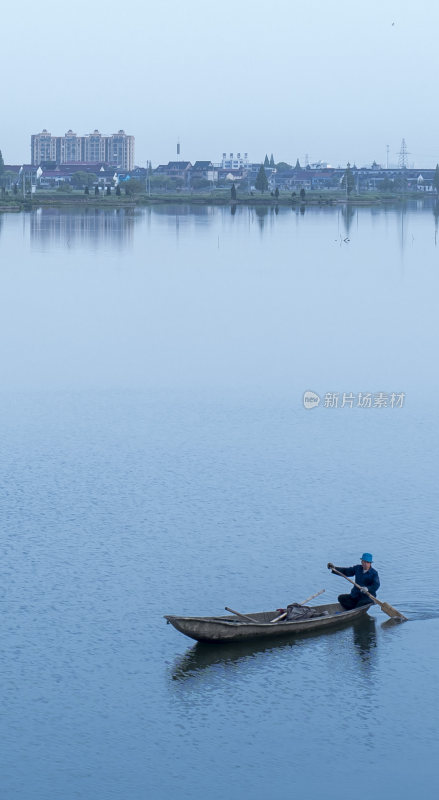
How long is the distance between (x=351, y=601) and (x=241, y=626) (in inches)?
139

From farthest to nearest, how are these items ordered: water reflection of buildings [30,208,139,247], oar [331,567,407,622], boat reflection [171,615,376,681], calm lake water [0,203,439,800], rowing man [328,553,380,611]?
water reflection of buildings [30,208,139,247], rowing man [328,553,380,611], oar [331,567,407,622], boat reflection [171,615,376,681], calm lake water [0,203,439,800]

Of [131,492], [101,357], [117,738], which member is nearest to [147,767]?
[117,738]

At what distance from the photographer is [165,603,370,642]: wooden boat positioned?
86.6 feet

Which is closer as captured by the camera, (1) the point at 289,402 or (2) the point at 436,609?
(2) the point at 436,609

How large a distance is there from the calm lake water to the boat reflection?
7 centimetres

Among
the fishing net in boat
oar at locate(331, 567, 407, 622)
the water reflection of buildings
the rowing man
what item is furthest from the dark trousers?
the water reflection of buildings

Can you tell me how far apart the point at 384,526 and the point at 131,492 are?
830cm

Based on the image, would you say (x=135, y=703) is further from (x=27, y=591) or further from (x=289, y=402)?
(x=289, y=402)

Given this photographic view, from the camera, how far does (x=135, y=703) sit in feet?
81.3
